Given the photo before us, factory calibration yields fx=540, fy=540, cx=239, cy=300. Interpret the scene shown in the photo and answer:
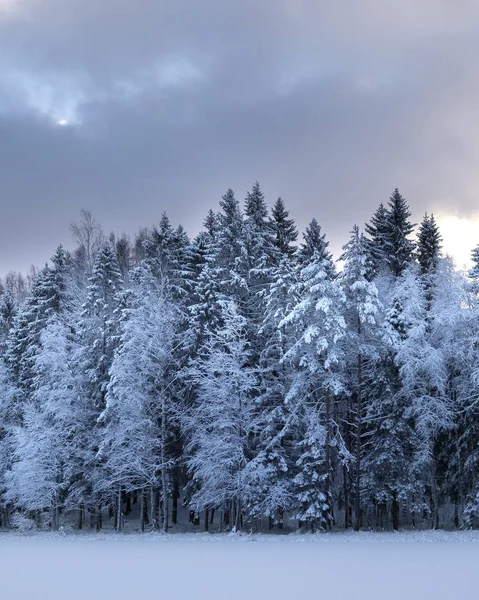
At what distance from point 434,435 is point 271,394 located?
10.0 metres

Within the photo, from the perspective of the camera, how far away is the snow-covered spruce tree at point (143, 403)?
33281mm

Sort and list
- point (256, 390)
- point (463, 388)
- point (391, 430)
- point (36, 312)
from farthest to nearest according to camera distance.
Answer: point (36, 312), point (256, 390), point (463, 388), point (391, 430)

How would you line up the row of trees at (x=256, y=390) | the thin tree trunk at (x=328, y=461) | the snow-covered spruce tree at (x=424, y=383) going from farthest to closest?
the snow-covered spruce tree at (x=424, y=383), the row of trees at (x=256, y=390), the thin tree trunk at (x=328, y=461)

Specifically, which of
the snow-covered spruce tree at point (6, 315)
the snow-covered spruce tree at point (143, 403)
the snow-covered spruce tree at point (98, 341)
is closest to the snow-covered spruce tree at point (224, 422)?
the snow-covered spruce tree at point (143, 403)

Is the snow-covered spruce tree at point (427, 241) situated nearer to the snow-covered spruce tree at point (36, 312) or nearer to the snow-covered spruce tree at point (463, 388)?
the snow-covered spruce tree at point (463, 388)

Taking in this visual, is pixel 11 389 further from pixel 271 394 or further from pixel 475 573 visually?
pixel 475 573

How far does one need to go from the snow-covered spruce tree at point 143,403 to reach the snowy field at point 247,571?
9.65 metres

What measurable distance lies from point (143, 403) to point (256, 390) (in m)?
7.18

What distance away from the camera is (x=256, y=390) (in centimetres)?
3450

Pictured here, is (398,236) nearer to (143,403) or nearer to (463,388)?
(463,388)

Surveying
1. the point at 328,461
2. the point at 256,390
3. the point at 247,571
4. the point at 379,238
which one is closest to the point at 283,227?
the point at 379,238

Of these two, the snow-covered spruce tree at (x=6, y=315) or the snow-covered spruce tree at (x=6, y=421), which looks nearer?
the snow-covered spruce tree at (x=6, y=421)

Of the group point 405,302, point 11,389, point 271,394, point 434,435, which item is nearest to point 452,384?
point 434,435

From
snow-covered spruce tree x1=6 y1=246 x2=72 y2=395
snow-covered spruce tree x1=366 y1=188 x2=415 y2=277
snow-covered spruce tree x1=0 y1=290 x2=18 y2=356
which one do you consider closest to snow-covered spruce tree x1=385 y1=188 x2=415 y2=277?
snow-covered spruce tree x1=366 y1=188 x2=415 y2=277
